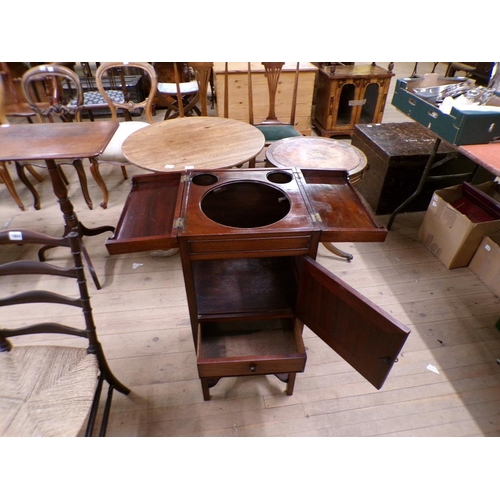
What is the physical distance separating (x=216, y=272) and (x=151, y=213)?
509 millimetres

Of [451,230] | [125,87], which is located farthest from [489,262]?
[125,87]

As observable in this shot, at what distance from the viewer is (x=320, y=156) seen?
2.13 metres

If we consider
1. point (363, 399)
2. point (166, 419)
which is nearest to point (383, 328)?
point (363, 399)

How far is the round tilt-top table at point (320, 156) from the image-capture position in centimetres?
200

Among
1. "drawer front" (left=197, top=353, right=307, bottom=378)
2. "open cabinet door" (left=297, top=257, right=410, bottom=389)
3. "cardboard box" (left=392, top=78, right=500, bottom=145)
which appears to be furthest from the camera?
"cardboard box" (left=392, top=78, right=500, bottom=145)

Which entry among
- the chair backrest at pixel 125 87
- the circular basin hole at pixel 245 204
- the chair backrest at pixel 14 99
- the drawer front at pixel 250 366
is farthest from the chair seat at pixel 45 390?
the chair backrest at pixel 14 99

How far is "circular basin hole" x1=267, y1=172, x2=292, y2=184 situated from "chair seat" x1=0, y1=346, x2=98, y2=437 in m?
0.97

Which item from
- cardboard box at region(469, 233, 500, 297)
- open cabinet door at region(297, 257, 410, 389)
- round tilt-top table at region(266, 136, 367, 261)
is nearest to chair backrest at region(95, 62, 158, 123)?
round tilt-top table at region(266, 136, 367, 261)

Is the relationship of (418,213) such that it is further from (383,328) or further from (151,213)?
(151,213)

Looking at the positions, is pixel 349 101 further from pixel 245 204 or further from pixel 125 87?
pixel 245 204

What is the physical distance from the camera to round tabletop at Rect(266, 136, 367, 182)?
6.57 feet

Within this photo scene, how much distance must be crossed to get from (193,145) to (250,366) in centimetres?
133

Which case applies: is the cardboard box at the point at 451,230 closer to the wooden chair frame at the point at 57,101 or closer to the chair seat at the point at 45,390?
the chair seat at the point at 45,390

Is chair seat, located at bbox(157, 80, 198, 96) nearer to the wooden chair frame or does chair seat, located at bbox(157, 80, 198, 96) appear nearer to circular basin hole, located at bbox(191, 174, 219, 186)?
the wooden chair frame
